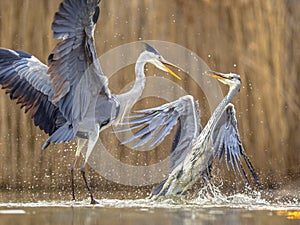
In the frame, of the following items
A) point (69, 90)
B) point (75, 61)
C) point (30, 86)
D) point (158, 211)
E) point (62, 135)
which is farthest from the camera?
point (30, 86)

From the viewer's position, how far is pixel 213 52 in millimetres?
12070

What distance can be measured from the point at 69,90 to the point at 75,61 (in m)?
0.38

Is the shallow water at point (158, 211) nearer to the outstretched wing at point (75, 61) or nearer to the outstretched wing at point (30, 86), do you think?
the outstretched wing at point (30, 86)

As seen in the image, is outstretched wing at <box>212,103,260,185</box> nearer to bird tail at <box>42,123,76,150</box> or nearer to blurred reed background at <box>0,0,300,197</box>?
bird tail at <box>42,123,76,150</box>

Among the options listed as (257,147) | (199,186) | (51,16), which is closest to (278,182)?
(257,147)

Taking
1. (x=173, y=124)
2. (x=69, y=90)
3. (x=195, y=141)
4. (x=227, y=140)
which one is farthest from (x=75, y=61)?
(x=227, y=140)

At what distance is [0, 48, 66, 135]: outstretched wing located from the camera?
10.0m

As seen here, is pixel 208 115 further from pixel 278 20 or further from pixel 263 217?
pixel 263 217

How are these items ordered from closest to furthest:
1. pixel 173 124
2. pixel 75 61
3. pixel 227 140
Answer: pixel 75 61
pixel 227 140
pixel 173 124

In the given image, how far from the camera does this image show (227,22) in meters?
12.1

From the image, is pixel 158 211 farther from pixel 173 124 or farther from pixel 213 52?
pixel 213 52

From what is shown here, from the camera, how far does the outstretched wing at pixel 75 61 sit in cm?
876

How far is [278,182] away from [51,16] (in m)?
3.06

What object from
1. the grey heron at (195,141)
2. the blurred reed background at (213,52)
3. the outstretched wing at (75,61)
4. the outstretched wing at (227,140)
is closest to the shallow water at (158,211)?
the grey heron at (195,141)
